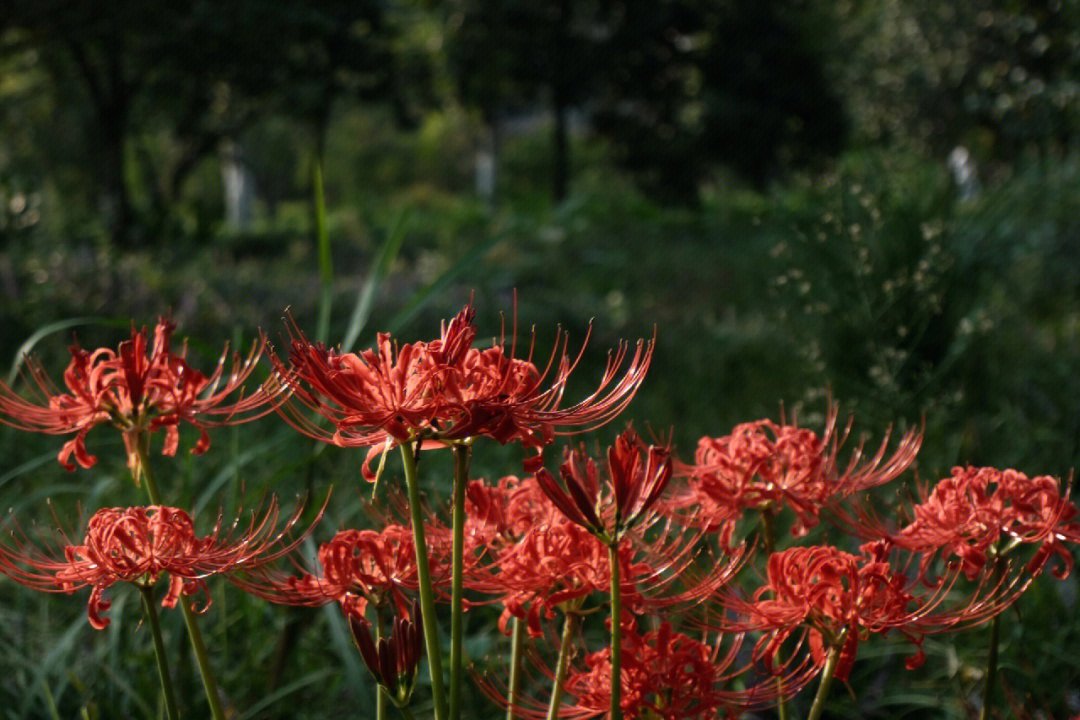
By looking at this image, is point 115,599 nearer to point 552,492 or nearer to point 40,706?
point 40,706

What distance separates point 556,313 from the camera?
791cm

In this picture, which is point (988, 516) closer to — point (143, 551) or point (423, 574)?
point (423, 574)

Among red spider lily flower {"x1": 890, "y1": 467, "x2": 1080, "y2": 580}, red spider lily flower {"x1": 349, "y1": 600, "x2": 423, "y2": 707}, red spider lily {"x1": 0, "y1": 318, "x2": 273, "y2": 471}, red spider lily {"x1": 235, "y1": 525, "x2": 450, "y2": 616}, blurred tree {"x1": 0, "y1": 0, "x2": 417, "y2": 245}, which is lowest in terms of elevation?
red spider lily flower {"x1": 349, "y1": 600, "x2": 423, "y2": 707}

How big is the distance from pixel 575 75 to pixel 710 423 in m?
11.8

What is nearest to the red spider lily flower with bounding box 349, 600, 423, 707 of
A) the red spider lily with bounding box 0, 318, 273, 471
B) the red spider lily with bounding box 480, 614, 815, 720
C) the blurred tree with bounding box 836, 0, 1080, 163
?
the red spider lily with bounding box 480, 614, 815, 720

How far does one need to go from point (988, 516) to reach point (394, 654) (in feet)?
2.29

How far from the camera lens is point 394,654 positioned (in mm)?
1074

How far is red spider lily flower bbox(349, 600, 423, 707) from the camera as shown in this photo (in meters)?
1.07

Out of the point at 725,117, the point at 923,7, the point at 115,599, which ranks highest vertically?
the point at 923,7

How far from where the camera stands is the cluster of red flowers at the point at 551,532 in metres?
1.00

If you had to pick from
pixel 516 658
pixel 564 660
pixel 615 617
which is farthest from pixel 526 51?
pixel 615 617

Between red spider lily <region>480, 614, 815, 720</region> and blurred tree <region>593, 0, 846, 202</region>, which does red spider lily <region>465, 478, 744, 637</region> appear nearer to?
red spider lily <region>480, 614, 815, 720</region>

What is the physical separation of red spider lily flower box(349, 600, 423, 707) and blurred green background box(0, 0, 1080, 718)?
18cm

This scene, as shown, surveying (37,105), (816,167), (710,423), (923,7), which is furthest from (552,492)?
(37,105)
